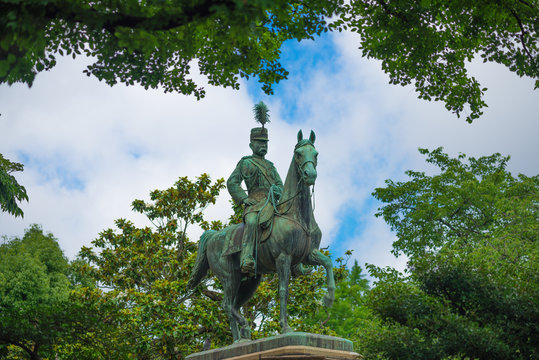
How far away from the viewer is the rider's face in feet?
36.1

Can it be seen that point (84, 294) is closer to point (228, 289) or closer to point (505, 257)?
point (228, 289)

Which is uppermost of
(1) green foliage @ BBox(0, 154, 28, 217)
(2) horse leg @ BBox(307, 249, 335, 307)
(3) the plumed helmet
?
(1) green foliage @ BBox(0, 154, 28, 217)

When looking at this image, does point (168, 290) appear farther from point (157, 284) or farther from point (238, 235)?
point (238, 235)

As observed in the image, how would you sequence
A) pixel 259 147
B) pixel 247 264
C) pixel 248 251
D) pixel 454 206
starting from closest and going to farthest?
1. pixel 247 264
2. pixel 248 251
3. pixel 259 147
4. pixel 454 206

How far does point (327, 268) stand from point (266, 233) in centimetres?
112

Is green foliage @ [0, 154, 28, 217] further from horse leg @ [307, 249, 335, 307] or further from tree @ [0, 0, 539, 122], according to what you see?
horse leg @ [307, 249, 335, 307]

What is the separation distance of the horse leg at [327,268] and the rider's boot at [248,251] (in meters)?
0.90

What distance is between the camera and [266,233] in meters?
9.80

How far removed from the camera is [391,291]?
11.3 m

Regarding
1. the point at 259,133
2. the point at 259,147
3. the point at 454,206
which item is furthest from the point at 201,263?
the point at 454,206

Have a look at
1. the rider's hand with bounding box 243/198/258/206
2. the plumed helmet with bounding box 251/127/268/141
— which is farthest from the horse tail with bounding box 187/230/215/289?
the plumed helmet with bounding box 251/127/268/141

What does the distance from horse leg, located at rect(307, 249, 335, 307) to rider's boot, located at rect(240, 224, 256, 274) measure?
897mm

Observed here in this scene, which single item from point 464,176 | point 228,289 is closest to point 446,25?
point 228,289

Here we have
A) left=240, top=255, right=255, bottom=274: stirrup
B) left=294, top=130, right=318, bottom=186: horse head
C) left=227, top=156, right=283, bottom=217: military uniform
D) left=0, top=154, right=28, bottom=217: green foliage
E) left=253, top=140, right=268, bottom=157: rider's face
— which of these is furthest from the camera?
left=0, top=154, right=28, bottom=217: green foliage
